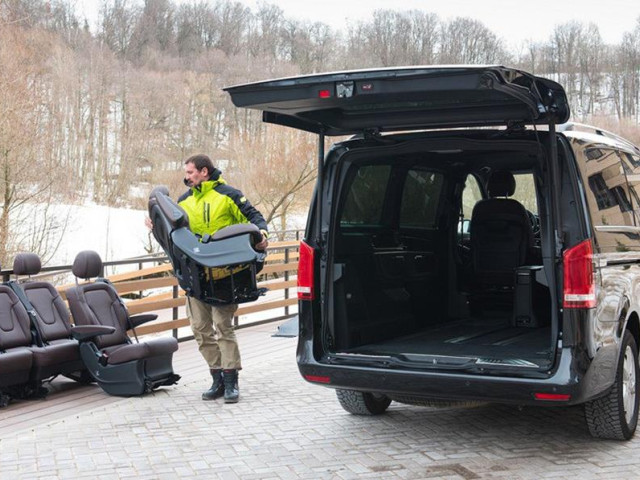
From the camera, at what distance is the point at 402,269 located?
22.5ft

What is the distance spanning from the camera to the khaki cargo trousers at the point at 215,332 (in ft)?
23.7

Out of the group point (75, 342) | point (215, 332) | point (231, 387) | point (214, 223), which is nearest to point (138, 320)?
point (75, 342)

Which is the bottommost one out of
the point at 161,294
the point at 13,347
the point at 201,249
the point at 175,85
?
the point at 161,294

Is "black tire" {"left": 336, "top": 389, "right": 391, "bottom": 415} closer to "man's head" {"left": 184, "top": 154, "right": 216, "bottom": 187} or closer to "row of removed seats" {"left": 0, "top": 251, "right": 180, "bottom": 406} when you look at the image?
"row of removed seats" {"left": 0, "top": 251, "right": 180, "bottom": 406}

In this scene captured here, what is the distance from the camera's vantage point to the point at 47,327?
25.6 feet

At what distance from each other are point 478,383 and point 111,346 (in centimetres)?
374

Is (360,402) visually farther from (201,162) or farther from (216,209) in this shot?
(201,162)

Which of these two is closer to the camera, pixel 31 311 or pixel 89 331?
pixel 89 331

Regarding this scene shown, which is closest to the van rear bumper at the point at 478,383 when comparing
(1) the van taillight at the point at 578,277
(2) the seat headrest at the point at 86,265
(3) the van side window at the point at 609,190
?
(1) the van taillight at the point at 578,277

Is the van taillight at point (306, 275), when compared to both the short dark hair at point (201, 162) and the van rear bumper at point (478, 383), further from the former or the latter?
the short dark hair at point (201, 162)

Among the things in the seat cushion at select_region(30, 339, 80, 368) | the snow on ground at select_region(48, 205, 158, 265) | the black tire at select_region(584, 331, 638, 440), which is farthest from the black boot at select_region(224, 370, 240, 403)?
the snow on ground at select_region(48, 205, 158, 265)

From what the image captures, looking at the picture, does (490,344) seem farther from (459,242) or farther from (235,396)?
(235,396)

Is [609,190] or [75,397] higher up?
[609,190]

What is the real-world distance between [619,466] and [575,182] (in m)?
1.72
